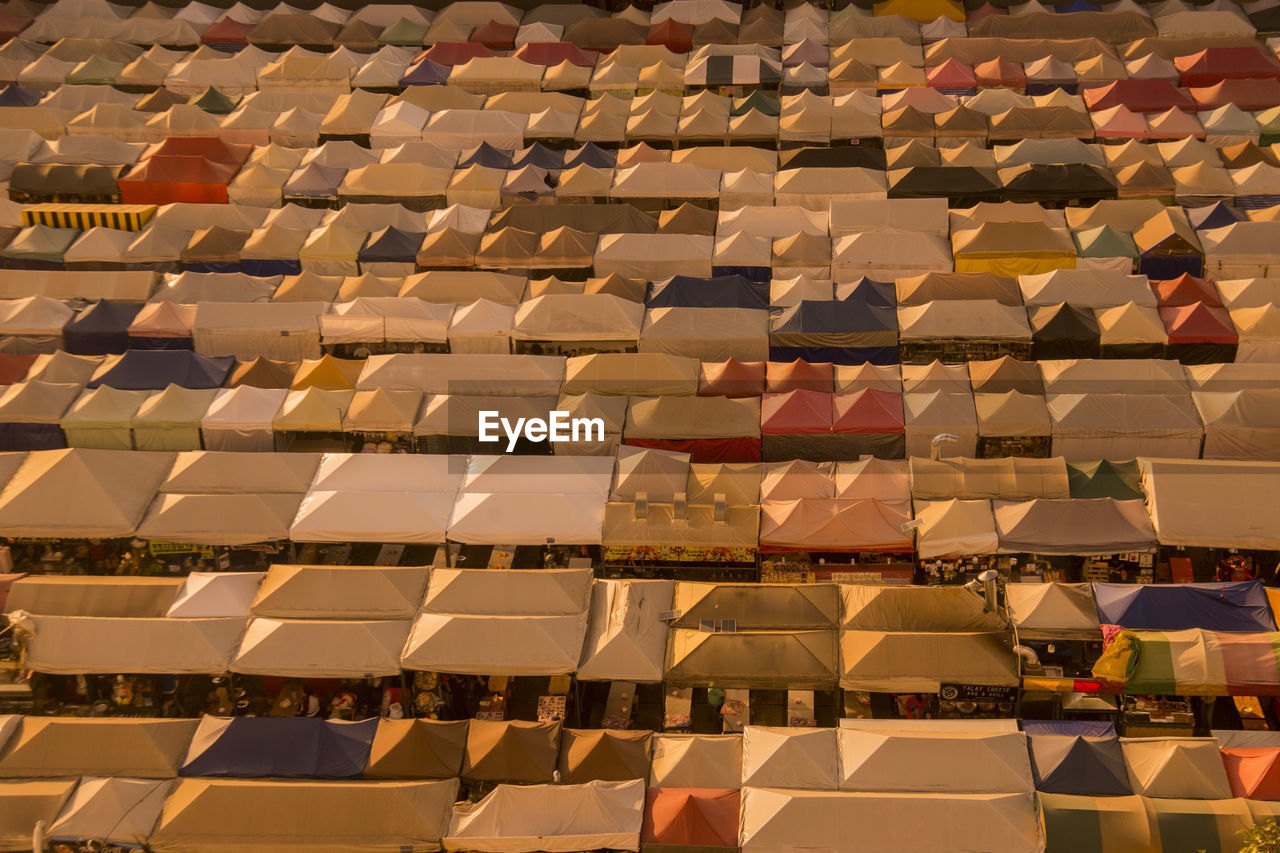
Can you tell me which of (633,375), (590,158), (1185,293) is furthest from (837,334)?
(590,158)

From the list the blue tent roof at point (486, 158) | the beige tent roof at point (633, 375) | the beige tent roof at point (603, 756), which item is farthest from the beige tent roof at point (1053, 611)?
the blue tent roof at point (486, 158)

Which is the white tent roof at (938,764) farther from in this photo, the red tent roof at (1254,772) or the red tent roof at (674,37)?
the red tent roof at (674,37)

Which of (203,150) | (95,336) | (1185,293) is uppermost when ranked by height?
(1185,293)

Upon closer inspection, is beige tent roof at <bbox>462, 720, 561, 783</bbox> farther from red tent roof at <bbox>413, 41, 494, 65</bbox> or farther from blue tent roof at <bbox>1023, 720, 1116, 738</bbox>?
red tent roof at <bbox>413, 41, 494, 65</bbox>

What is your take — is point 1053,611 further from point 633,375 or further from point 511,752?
point 633,375

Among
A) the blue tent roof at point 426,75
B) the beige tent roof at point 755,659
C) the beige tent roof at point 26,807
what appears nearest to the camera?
the beige tent roof at point 26,807

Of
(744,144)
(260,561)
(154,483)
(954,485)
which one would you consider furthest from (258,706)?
(744,144)

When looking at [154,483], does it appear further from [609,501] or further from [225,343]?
[609,501]
